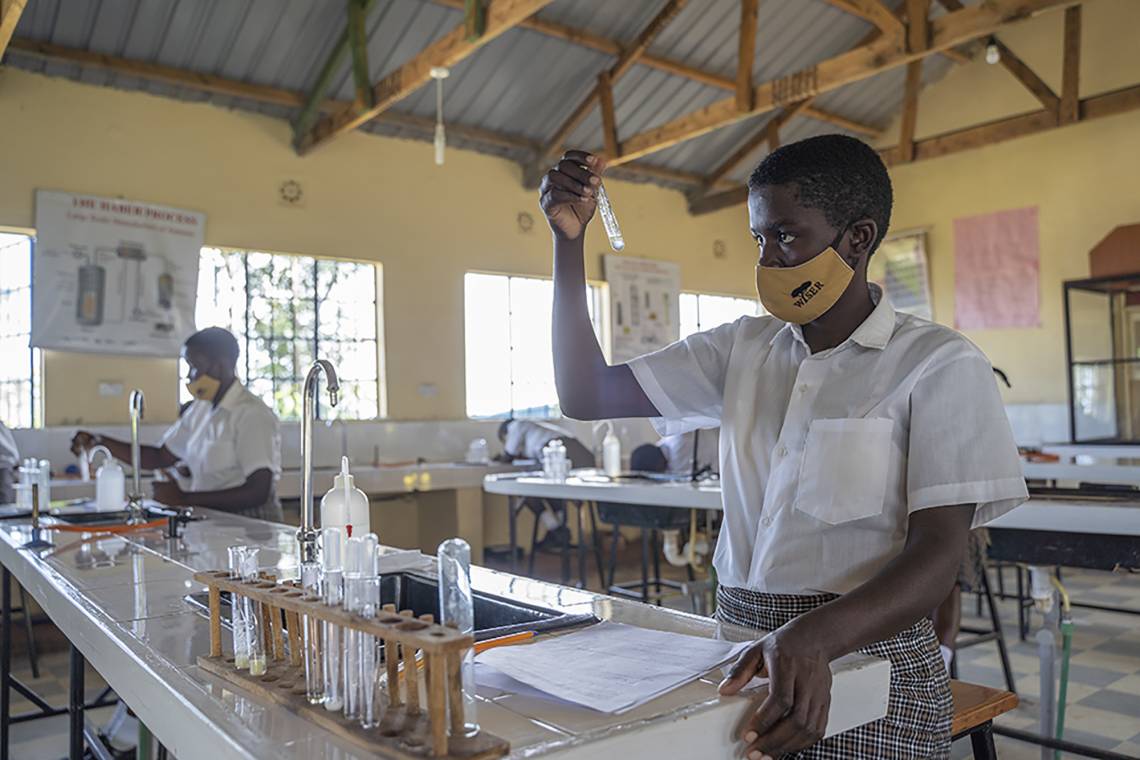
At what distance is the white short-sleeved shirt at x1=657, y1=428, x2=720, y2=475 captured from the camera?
416cm

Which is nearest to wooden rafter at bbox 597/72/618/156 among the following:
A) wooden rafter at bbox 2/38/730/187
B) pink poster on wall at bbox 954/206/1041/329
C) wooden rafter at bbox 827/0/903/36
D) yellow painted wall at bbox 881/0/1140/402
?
wooden rafter at bbox 2/38/730/187

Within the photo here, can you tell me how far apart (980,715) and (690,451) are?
115 inches

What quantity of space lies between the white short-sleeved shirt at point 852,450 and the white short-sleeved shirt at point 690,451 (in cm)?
254

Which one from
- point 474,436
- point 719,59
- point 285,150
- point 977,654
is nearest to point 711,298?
point 719,59

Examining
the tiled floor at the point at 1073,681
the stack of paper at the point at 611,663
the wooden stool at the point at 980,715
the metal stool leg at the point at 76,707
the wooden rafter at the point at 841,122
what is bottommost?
the tiled floor at the point at 1073,681

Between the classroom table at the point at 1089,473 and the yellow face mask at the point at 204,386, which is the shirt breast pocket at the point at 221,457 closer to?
the yellow face mask at the point at 204,386

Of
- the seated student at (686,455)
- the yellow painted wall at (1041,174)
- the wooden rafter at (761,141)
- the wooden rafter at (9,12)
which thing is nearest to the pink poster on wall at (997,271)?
the yellow painted wall at (1041,174)

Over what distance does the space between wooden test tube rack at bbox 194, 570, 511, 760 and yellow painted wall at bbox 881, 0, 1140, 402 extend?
833 cm

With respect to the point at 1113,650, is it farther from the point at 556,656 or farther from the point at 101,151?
the point at 101,151

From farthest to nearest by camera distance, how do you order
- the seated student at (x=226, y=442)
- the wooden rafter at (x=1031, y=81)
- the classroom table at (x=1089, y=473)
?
the wooden rafter at (x=1031, y=81), the classroom table at (x=1089, y=473), the seated student at (x=226, y=442)

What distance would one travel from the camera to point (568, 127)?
7383 millimetres

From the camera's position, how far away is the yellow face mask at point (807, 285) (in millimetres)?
1181

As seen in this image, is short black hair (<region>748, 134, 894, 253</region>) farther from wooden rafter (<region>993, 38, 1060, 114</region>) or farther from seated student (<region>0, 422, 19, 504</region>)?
wooden rafter (<region>993, 38, 1060, 114</region>)

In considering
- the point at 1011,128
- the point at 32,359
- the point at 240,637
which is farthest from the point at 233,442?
the point at 1011,128
